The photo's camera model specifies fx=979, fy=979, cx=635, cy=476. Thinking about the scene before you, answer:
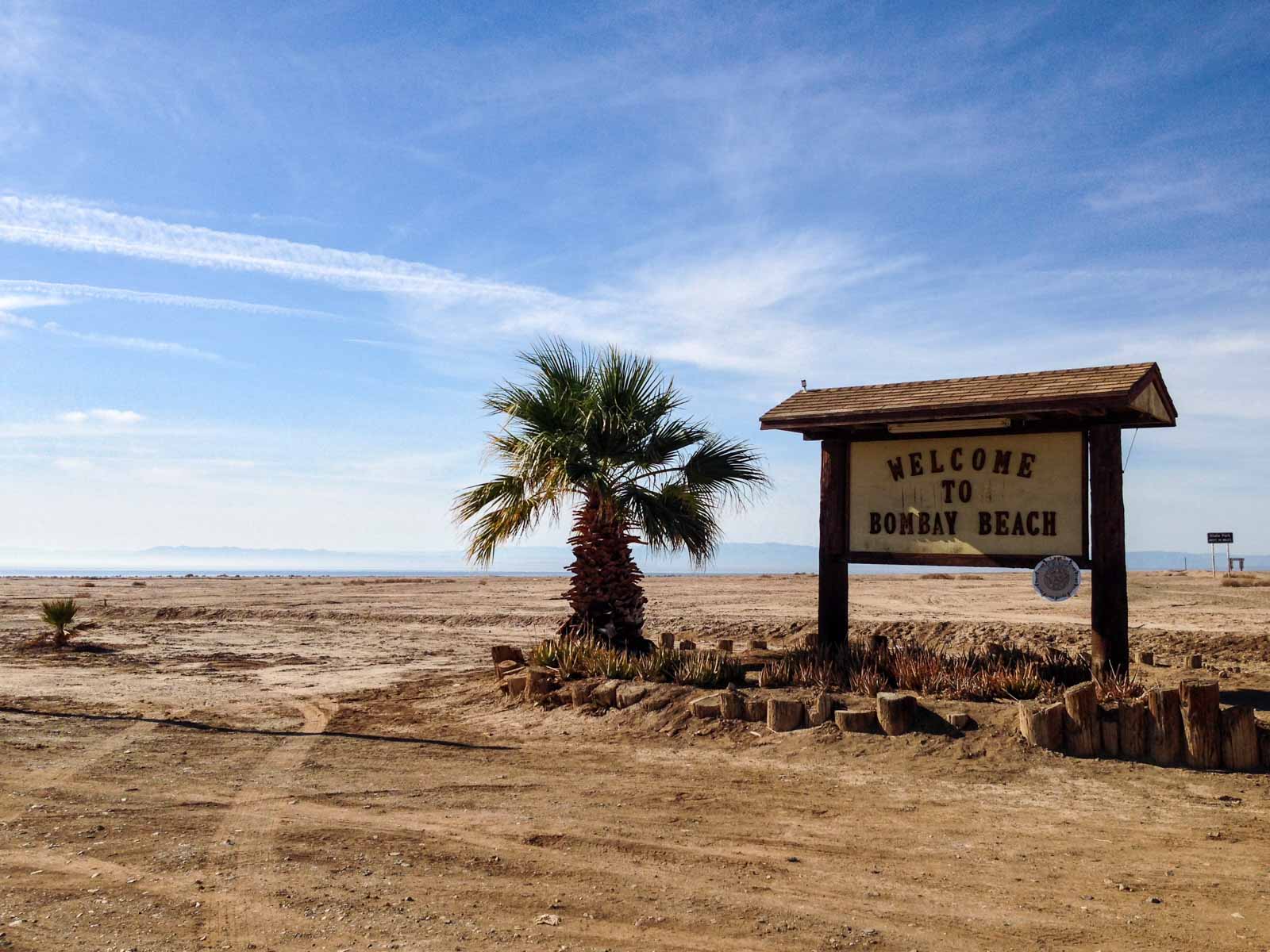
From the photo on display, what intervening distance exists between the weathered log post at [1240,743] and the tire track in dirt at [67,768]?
→ 32.6 ft

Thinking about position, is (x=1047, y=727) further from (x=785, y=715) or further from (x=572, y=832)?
(x=572, y=832)

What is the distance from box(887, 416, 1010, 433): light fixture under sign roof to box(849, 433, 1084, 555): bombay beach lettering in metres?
0.18

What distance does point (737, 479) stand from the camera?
15562 millimetres

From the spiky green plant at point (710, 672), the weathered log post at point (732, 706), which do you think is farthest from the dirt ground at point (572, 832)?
→ the spiky green plant at point (710, 672)

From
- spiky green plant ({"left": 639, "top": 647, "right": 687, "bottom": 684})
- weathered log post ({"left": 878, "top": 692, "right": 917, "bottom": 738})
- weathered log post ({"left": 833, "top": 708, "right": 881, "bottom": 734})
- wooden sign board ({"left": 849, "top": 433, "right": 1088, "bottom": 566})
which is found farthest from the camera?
spiky green plant ({"left": 639, "top": 647, "right": 687, "bottom": 684})

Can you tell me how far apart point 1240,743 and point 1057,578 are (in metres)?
3.34

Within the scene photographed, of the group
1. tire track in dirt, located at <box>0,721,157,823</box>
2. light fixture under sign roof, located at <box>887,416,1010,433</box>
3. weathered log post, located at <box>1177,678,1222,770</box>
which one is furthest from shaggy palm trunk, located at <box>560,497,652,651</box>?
weathered log post, located at <box>1177,678,1222,770</box>

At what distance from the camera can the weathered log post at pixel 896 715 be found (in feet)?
32.2

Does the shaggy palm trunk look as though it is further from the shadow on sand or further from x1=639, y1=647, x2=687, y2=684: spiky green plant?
the shadow on sand

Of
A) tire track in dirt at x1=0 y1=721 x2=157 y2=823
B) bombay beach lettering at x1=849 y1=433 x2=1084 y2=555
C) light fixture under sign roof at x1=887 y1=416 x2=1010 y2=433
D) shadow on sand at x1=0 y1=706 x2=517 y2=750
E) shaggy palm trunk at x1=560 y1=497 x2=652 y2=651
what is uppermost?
light fixture under sign roof at x1=887 y1=416 x2=1010 y2=433

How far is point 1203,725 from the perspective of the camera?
339 inches

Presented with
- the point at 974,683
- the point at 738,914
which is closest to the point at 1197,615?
the point at 974,683

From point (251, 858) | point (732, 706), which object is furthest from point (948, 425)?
point (251, 858)

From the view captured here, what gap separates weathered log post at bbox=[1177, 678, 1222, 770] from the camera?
8.58m
